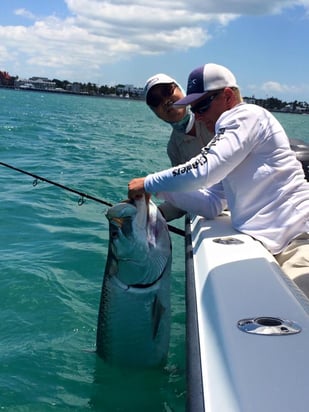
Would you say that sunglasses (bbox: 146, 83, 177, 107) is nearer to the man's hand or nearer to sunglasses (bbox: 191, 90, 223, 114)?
sunglasses (bbox: 191, 90, 223, 114)

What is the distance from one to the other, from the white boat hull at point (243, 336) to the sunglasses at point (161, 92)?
164 centimetres

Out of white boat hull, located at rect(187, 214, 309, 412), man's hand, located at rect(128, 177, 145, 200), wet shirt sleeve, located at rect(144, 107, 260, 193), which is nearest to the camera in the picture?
white boat hull, located at rect(187, 214, 309, 412)

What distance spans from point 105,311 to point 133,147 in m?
14.9

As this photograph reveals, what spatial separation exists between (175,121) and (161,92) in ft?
0.95

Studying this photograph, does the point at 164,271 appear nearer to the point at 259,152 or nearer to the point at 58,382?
the point at 259,152

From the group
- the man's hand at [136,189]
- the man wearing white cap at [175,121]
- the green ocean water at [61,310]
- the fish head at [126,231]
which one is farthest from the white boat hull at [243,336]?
the man wearing white cap at [175,121]

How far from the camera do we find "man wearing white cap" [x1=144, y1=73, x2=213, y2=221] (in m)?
4.16

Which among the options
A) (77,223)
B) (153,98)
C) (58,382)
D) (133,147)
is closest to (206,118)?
(153,98)

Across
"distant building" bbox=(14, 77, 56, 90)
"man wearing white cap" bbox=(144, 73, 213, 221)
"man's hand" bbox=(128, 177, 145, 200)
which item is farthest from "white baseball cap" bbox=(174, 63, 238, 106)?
"distant building" bbox=(14, 77, 56, 90)

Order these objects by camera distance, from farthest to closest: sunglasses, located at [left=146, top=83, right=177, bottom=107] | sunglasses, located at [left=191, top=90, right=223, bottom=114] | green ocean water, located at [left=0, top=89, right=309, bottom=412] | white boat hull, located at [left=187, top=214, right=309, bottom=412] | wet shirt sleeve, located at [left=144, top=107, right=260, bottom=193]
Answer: sunglasses, located at [left=146, top=83, right=177, bottom=107] → green ocean water, located at [left=0, top=89, right=309, bottom=412] → sunglasses, located at [left=191, top=90, right=223, bottom=114] → wet shirt sleeve, located at [left=144, top=107, right=260, bottom=193] → white boat hull, located at [left=187, top=214, right=309, bottom=412]

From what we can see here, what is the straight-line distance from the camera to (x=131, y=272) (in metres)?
2.93

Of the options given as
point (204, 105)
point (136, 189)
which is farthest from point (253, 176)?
point (136, 189)

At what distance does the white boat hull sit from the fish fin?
0.26m

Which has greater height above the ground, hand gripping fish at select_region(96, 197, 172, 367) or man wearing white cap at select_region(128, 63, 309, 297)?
man wearing white cap at select_region(128, 63, 309, 297)
